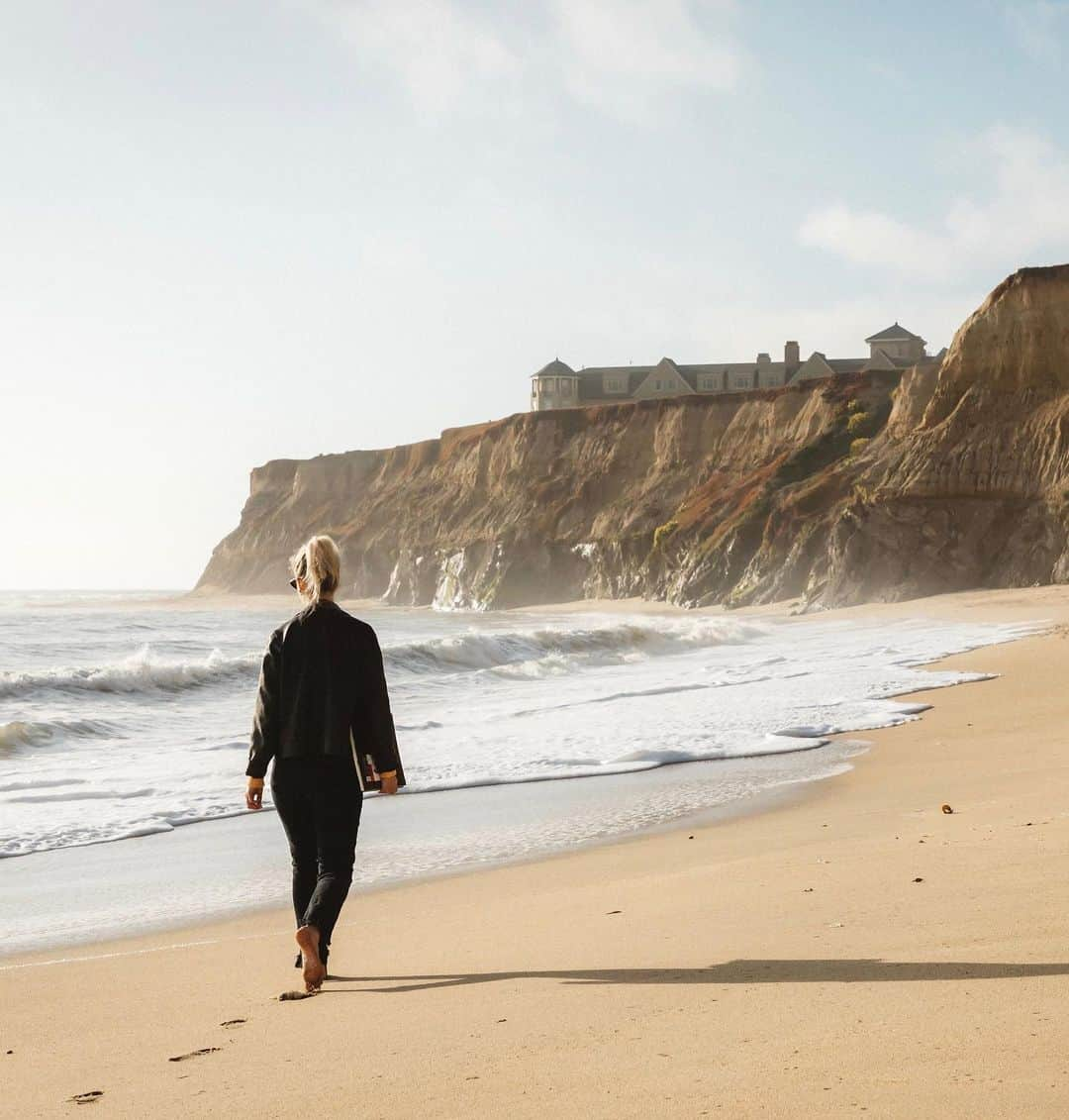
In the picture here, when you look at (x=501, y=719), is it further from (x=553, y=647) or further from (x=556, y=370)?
(x=556, y=370)

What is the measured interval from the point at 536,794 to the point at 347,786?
4.48 metres

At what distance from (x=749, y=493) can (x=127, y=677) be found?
→ 132 ft

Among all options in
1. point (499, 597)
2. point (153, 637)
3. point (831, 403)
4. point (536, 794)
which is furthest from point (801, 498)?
point (536, 794)

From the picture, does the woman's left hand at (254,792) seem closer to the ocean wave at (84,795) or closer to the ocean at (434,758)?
the ocean at (434,758)

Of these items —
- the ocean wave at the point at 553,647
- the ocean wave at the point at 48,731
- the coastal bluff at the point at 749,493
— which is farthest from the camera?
the coastal bluff at the point at 749,493

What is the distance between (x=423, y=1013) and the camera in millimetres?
3746

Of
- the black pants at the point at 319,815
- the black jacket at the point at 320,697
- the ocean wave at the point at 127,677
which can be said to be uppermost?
the black jacket at the point at 320,697

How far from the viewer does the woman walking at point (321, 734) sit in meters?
4.54

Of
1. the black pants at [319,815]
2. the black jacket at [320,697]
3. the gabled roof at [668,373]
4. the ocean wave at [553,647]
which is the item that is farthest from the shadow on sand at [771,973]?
the gabled roof at [668,373]

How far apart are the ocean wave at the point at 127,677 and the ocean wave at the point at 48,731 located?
380 cm

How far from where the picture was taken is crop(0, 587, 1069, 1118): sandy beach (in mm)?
2869

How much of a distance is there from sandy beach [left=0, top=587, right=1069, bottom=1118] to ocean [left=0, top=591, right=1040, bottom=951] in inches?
38.2

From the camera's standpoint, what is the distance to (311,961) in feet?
13.8

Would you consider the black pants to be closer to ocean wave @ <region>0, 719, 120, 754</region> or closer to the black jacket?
the black jacket
